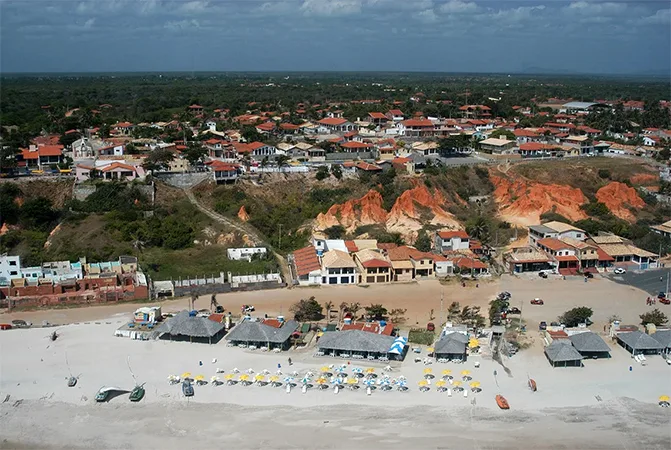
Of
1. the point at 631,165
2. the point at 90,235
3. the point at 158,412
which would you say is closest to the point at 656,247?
the point at 631,165

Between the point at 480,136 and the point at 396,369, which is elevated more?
the point at 480,136

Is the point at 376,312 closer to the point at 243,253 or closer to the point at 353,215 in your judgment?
the point at 243,253

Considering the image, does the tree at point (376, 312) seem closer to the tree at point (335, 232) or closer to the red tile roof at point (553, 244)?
the tree at point (335, 232)

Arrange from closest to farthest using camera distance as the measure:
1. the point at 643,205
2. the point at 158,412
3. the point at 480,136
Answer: the point at 158,412 < the point at 643,205 < the point at 480,136

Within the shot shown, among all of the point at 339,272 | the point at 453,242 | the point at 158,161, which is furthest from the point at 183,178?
the point at 453,242

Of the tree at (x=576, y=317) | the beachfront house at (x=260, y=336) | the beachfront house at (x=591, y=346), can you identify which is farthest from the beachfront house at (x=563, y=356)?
the beachfront house at (x=260, y=336)

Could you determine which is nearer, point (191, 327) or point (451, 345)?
point (451, 345)

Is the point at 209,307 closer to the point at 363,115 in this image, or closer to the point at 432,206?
the point at 432,206
